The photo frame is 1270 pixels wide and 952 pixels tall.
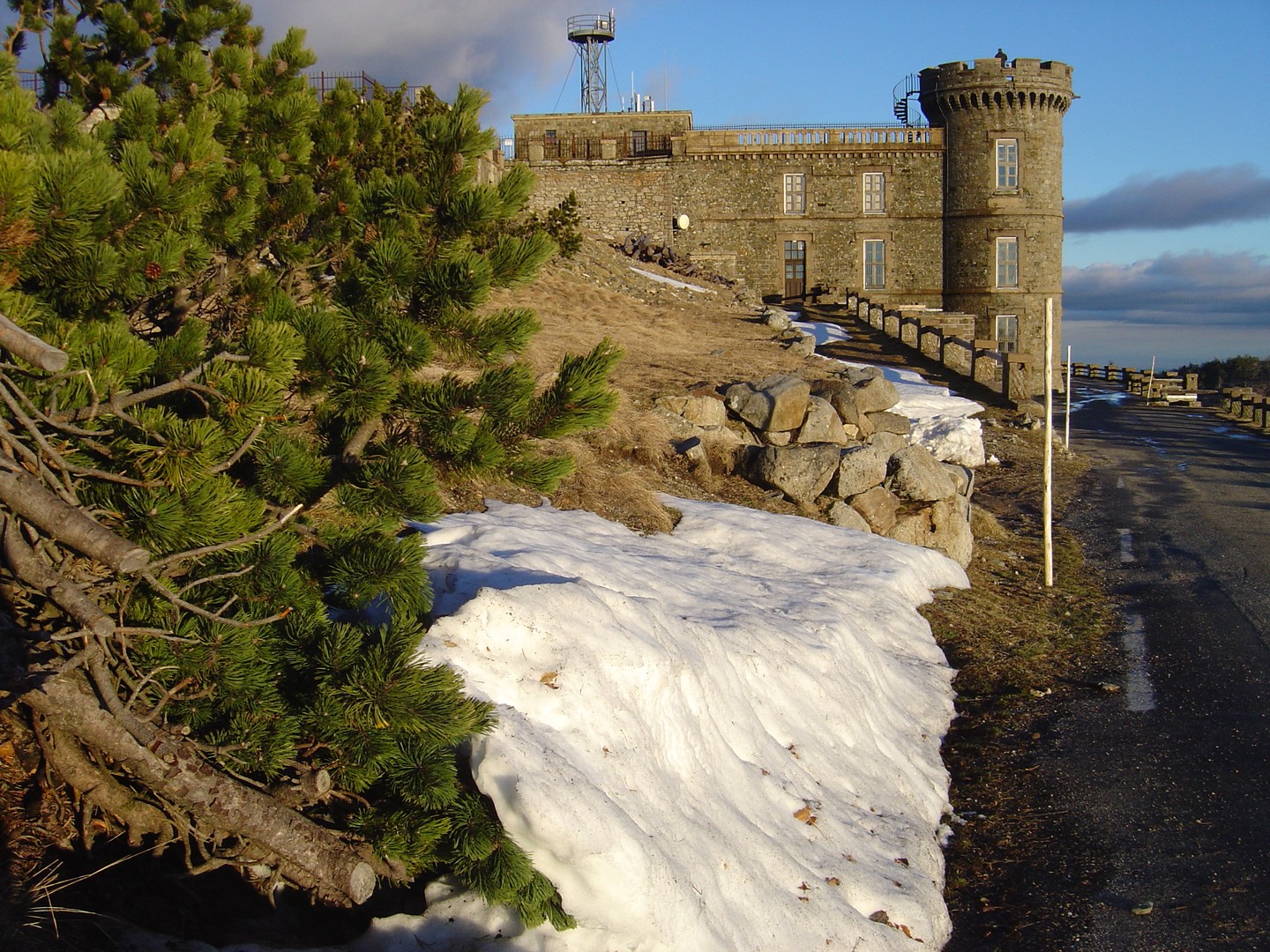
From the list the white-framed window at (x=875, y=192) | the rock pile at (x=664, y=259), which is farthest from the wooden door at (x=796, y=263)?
the rock pile at (x=664, y=259)

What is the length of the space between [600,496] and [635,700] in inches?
184

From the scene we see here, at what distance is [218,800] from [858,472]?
9477 mm

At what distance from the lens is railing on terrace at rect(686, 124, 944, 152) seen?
44.4 m

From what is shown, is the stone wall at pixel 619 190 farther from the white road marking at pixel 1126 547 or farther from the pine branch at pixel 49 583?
the pine branch at pixel 49 583

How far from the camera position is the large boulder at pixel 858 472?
40.0 feet

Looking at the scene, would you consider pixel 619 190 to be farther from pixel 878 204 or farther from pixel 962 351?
pixel 962 351

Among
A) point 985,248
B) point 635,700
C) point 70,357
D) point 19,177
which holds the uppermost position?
point 985,248

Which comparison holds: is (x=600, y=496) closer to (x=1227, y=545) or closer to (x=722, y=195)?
(x=1227, y=545)

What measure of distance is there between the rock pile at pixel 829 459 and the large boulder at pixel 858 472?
0.01m

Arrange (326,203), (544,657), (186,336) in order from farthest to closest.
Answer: (326,203) < (544,657) < (186,336)

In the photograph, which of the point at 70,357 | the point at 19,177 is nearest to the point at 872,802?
the point at 70,357

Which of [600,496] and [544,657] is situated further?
[600,496]

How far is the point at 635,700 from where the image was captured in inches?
205

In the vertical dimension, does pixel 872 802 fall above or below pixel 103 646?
below
